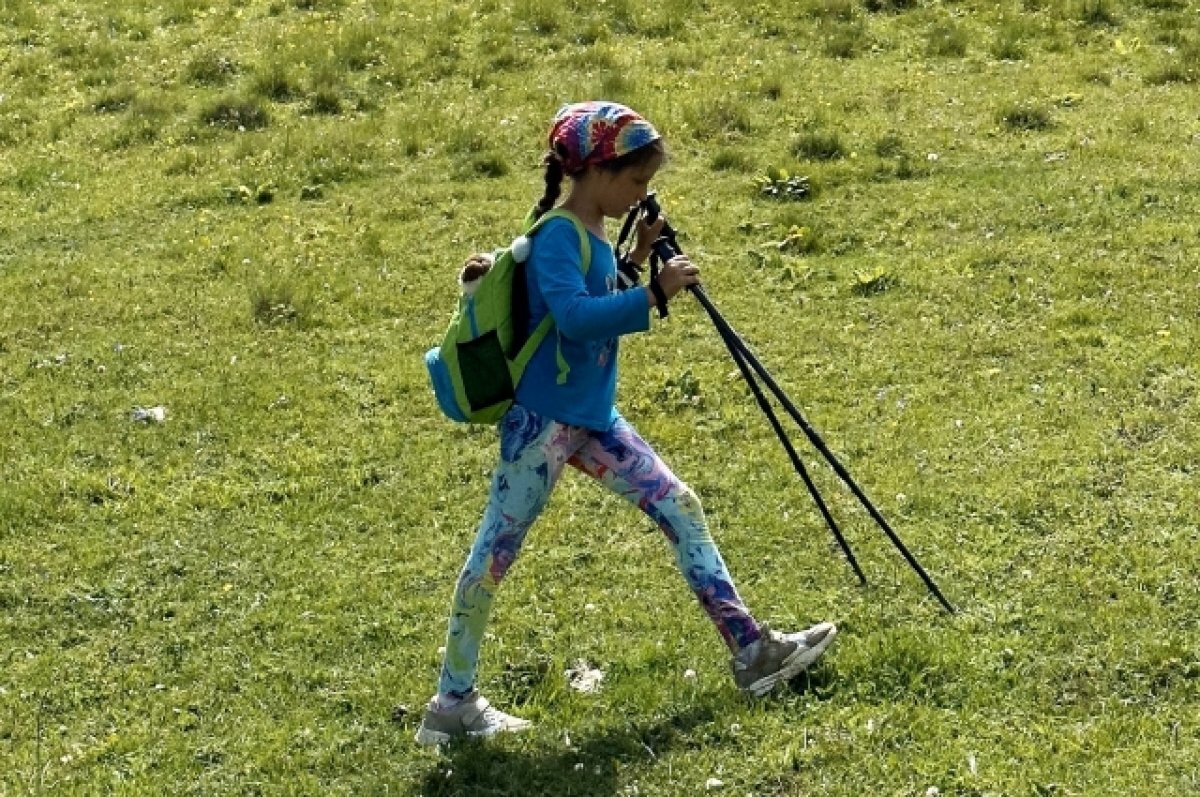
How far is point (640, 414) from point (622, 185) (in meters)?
3.85

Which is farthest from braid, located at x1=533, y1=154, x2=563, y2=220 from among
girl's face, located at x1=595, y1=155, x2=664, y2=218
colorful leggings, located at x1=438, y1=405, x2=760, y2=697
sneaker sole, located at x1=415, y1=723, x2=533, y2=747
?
Answer: sneaker sole, located at x1=415, y1=723, x2=533, y2=747

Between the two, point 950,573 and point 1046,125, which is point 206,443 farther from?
point 1046,125

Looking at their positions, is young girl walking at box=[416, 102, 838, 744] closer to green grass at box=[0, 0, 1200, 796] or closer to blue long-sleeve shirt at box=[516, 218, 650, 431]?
blue long-sleeve shirt at box=[516, 218, 650, 431]

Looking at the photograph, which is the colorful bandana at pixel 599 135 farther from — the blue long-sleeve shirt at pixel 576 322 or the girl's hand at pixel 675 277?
the girl's hand at pixel 675 277

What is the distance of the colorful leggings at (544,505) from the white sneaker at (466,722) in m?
0.06

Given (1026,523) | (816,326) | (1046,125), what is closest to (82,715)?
(1026,523)

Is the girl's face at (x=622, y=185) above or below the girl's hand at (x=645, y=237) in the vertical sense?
above

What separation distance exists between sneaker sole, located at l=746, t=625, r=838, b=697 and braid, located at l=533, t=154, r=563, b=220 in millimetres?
2060

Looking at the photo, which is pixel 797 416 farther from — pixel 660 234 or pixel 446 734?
pixel 446 734

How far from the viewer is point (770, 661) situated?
6043 millimetres

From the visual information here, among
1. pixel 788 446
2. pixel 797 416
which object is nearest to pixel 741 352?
pixel 797 416

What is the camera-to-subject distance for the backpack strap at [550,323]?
5480 millimetres

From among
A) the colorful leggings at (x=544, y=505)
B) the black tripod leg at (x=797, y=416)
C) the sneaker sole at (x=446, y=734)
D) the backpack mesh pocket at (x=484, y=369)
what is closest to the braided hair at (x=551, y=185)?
the backpack mesh pocket at (x=484, y=369)

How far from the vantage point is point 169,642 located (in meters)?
7.07
